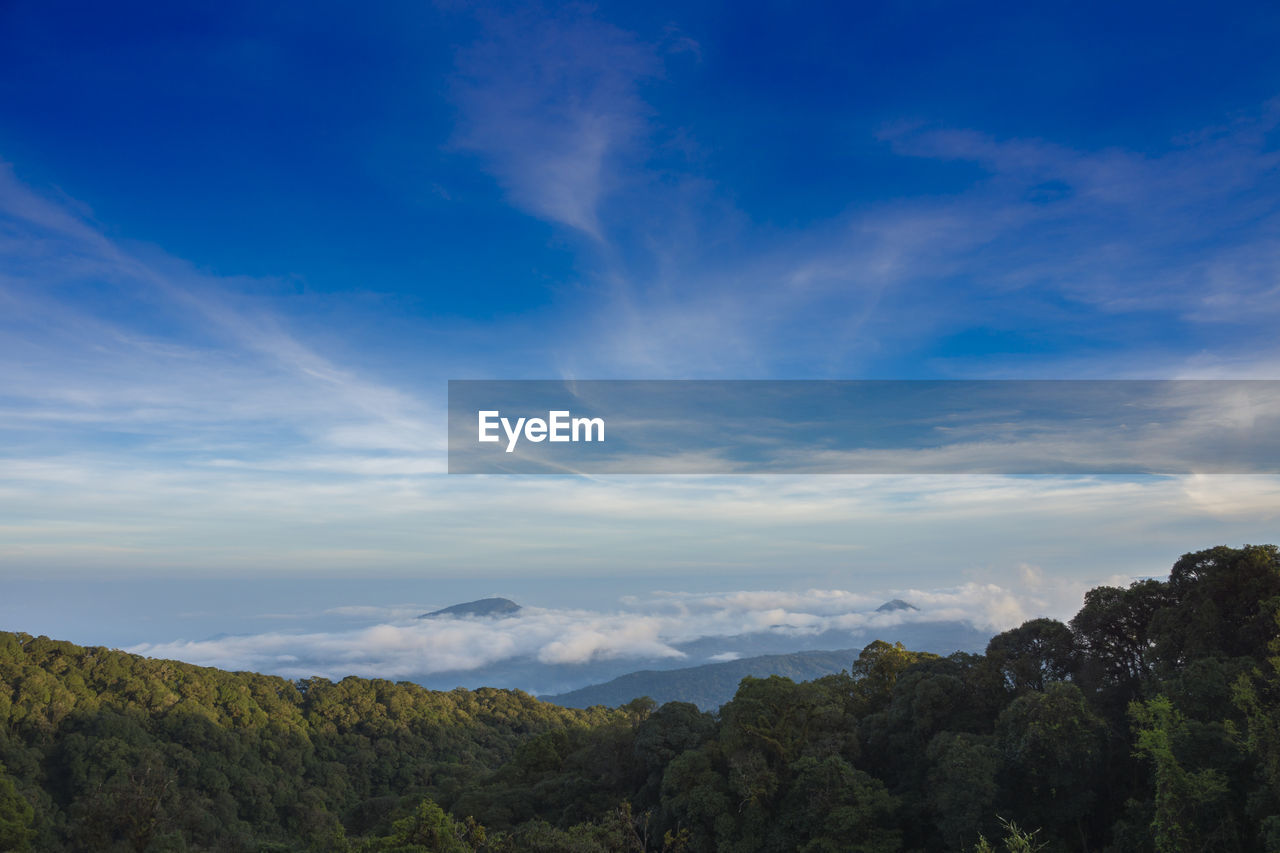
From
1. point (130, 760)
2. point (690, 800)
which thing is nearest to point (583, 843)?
point (690, 800)

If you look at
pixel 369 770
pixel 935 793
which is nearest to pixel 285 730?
pixel 369 770

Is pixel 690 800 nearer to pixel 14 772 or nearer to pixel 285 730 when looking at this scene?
pixel 14 772

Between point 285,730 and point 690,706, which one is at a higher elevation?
point 690,706

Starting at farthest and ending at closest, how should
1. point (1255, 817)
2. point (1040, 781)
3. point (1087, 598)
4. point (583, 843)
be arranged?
1. point (1087, 598)
2. point (1040, 781)
3. point (583, 843)
4. point (1255, 817)

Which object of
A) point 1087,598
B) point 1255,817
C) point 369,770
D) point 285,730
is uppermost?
point 1087,598

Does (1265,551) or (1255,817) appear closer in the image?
(1255,817)

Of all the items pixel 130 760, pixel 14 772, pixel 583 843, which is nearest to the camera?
pixel 583 843

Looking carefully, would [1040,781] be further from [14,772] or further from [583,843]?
[14,772]
